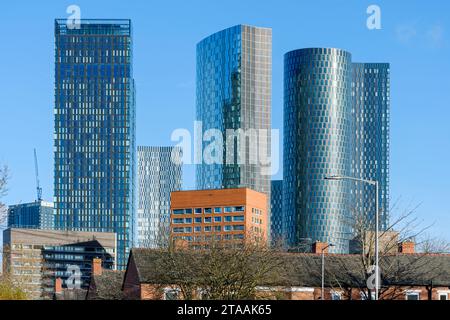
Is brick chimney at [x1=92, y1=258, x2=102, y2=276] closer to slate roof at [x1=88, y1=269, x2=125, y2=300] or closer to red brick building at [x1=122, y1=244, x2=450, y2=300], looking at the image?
slate roof at [x1=88, y1=269, x2=125, y2=300]

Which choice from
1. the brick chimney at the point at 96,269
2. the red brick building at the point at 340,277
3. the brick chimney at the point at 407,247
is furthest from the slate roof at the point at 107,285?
the brick chimney at the point at 407,247

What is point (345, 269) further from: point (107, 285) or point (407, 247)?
Result: point (107, 285)

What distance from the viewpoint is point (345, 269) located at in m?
87.1

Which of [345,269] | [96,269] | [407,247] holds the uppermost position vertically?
[407,247]

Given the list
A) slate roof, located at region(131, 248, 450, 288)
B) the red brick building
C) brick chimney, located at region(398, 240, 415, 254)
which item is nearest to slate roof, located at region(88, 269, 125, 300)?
the red brick building

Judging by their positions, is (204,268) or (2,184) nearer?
(2,184)

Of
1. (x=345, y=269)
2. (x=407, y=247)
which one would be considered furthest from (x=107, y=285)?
(x=407, y=247)

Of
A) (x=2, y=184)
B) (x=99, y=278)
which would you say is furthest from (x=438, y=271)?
(x=2, y=184)

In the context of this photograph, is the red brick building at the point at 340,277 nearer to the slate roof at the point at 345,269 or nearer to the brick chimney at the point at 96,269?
the slate roof at the point at 345,269
